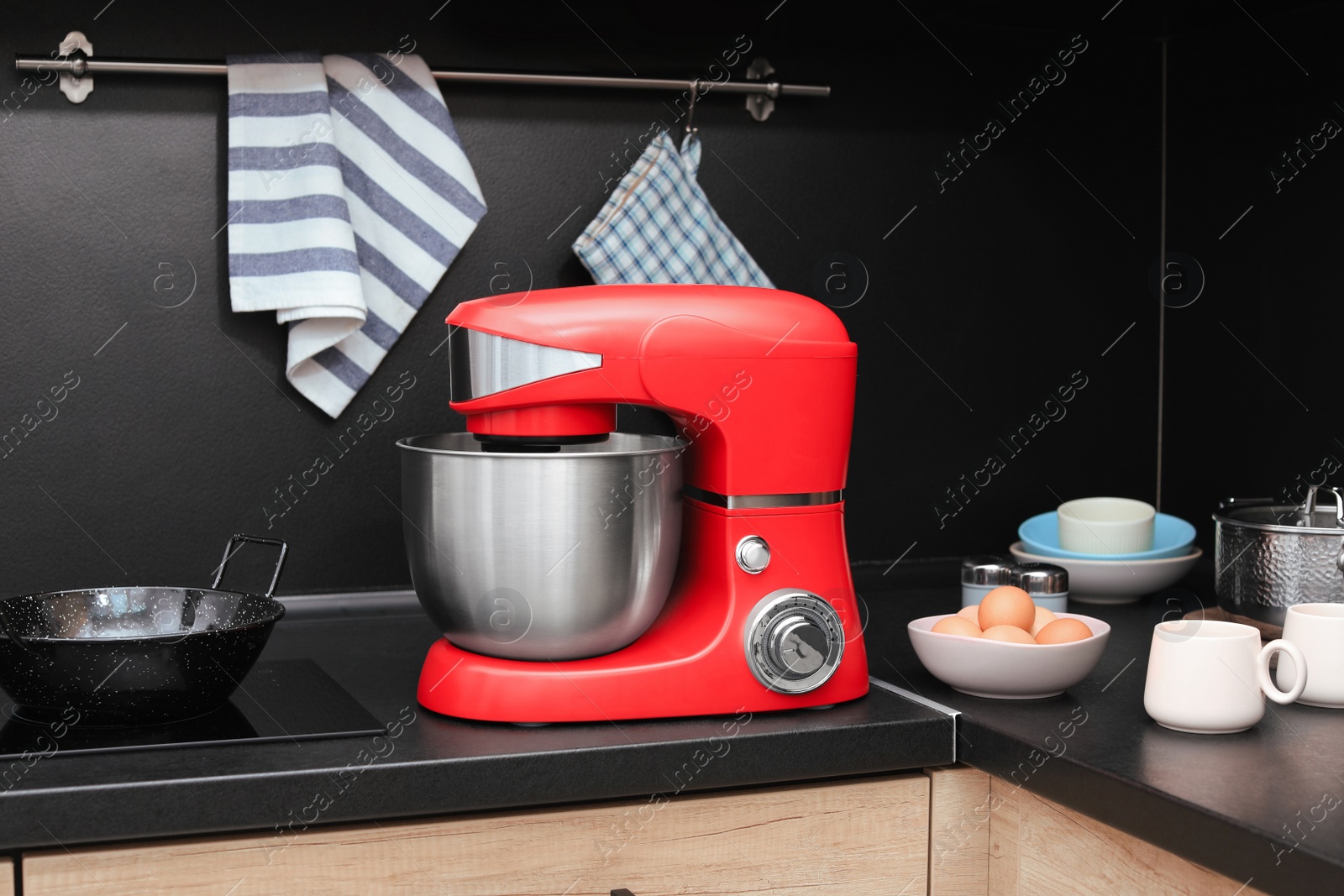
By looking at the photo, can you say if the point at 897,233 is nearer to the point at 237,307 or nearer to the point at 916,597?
the point at 916,597

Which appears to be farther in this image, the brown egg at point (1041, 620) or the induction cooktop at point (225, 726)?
the brown egg at point (1041, 620)

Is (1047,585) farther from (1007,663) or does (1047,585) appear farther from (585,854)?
(585,854)

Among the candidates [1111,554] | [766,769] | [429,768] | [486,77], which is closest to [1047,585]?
[1111,554]

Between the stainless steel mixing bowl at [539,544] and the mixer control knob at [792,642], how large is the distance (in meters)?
0.09

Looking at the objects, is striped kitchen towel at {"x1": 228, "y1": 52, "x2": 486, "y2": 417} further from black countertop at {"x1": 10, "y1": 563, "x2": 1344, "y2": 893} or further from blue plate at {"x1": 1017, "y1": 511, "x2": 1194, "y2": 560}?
blue plate at {"x1": 1017, "y1": 511, "x2": 1194, "y2": 560}

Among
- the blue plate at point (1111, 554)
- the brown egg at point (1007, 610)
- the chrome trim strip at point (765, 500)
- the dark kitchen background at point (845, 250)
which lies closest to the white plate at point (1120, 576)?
the blue plate at point (1111, 554)

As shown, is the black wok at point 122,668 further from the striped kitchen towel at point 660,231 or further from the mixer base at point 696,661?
the striped kitchen towel at point 660,231

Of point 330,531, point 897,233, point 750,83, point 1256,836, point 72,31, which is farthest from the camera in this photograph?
point 897,233

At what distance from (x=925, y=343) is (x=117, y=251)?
3.33 feet

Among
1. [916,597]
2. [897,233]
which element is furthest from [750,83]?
[916,597]

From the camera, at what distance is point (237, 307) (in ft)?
4.61

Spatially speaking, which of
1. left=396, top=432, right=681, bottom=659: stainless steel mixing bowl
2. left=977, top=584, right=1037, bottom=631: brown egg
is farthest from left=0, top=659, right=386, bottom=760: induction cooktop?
left=977, top=584, right=1037, bottom=631: brown egg

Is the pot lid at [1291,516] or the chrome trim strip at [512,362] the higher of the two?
the chrome trim strip at [512,362]

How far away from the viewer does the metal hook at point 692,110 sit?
1.57 m
